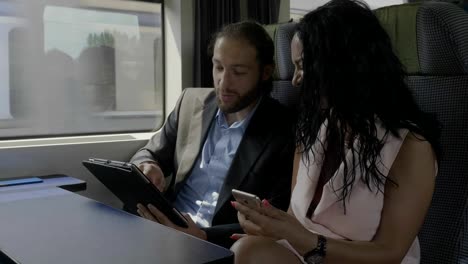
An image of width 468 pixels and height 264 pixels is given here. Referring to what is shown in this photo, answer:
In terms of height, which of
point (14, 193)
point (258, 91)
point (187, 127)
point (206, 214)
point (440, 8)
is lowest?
point (206, 214)

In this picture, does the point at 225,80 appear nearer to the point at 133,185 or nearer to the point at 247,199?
the point at 133,185

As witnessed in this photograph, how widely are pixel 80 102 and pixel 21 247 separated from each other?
5.20 ft

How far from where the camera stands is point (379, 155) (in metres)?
1.15

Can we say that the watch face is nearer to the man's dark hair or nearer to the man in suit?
the man in suit

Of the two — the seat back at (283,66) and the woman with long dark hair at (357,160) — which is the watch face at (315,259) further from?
the seat back at (283,66)

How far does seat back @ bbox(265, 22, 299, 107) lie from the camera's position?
1.81m

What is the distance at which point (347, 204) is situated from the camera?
121cm

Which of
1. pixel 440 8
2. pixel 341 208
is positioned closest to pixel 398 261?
pixel 341 208

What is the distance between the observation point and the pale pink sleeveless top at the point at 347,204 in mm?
1146

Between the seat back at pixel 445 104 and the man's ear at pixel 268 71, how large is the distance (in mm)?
652

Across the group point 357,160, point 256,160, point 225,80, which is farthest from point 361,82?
point 225,80

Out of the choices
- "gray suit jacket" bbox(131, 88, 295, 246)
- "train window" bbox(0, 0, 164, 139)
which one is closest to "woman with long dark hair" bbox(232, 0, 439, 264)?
"gray suit jacket" bbox(131, 88, 295, 246)

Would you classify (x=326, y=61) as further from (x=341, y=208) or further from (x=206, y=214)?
(x=206, y=214)

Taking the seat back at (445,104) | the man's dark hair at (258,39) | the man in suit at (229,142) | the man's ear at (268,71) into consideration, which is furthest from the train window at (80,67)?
the seat back at (445,104)
